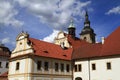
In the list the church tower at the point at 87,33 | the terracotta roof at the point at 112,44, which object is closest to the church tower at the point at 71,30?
the church tower at the point at 87,33

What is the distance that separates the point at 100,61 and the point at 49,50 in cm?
943

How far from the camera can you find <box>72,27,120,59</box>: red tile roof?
32250 mm

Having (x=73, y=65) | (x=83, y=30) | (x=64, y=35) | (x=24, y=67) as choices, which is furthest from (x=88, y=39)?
(x=24, y=67)

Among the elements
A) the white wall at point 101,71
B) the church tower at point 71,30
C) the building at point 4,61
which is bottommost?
the white wall at point 101,71

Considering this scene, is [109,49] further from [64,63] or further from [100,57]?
[64,63]

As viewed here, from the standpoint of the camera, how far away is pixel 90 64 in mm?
34719

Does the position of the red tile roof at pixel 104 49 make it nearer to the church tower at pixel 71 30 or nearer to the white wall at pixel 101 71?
the white wall at pixel 101 71

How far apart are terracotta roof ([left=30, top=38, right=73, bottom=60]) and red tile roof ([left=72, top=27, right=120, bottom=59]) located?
1879 mm

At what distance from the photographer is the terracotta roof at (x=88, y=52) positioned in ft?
115

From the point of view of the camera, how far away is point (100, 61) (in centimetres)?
3331

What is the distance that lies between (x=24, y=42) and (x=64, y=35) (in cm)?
1273

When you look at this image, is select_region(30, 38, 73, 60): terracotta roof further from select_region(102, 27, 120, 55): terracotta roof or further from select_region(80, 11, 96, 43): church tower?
select_region(80, 11, 96, 43): church tower

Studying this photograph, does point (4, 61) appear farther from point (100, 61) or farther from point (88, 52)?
point (100, 61)

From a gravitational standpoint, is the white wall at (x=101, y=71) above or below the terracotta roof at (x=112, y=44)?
below
